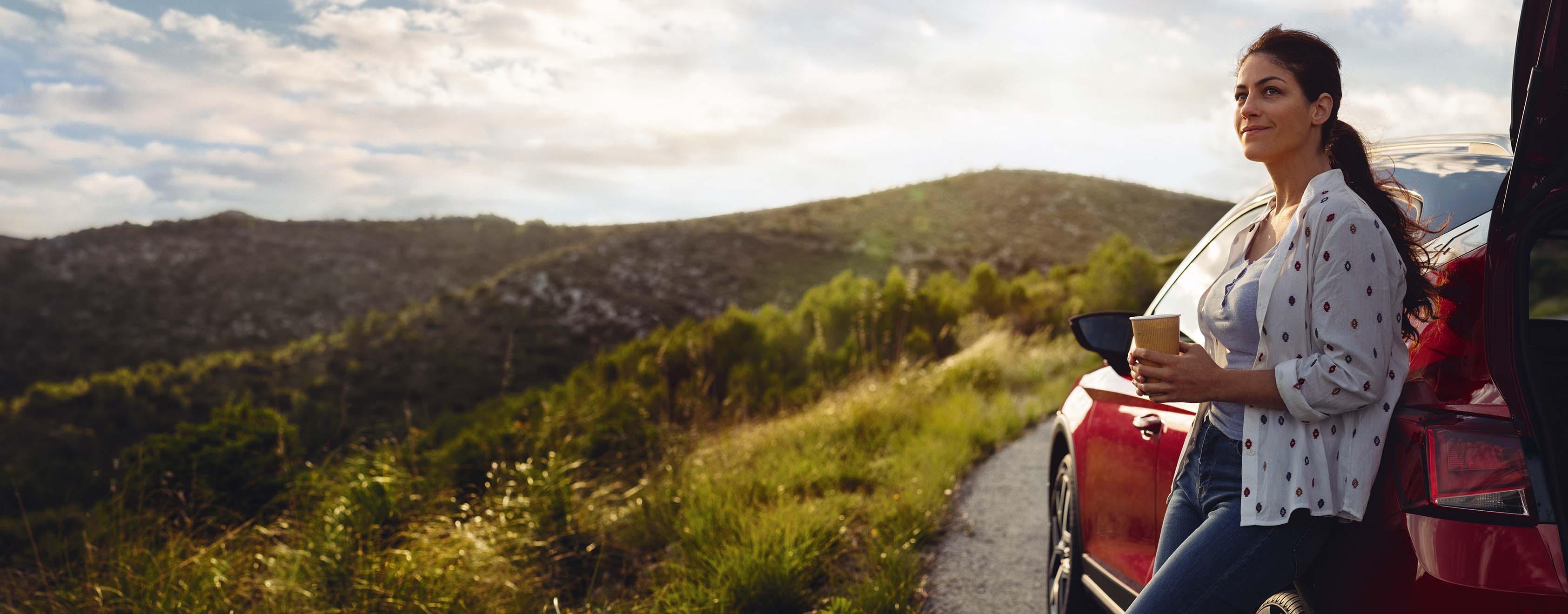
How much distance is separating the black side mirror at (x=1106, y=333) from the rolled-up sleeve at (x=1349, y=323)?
2.77ft

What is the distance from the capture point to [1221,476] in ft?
5.32

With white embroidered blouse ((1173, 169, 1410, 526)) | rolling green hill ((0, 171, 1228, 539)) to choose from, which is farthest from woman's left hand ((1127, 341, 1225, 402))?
rolling green hill ((0, 171, 1228, 539))

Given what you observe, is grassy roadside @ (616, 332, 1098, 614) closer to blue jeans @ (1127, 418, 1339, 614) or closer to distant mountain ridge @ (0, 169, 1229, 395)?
blue jeans @ (1127, 418, 1339, 614)

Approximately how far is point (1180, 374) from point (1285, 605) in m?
0.49

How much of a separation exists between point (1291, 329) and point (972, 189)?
227 feet

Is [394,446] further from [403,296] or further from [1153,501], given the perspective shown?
[403,296]

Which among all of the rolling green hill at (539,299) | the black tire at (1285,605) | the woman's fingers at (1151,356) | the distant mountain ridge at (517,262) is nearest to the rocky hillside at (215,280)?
the distant mountain ridge at (517,262)

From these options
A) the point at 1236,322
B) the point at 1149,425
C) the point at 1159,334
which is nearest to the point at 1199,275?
the point at 1149,425

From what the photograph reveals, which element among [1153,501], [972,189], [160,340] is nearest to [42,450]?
[160,340]

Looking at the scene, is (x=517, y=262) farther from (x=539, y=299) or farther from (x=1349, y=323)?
(x=1349, y=323)

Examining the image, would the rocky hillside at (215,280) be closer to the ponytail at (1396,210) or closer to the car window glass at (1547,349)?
the ponytail at (1396,210)

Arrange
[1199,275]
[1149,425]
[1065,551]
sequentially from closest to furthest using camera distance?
[1149,425]
[1199,275]
[1065,551]

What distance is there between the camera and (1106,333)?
7.62ft

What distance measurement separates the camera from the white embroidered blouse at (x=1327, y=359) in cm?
139
